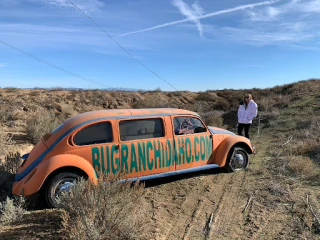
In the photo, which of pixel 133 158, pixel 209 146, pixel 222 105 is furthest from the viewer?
pixel 222 105

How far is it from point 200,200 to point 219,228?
1289 mm

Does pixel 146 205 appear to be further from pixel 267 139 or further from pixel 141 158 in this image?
pixel 267 139

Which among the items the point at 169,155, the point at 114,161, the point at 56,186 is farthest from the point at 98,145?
the point at 169,155

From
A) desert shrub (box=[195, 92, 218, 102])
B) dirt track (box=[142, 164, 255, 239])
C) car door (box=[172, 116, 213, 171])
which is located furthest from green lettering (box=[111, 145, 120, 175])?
desert shrub (box=[195, 92, 218, 102])

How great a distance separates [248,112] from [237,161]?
3.07m

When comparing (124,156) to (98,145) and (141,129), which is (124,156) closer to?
(98,145)

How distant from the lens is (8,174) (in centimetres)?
743

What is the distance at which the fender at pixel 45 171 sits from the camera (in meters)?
6.03

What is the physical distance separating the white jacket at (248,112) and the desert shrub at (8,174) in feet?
22.3

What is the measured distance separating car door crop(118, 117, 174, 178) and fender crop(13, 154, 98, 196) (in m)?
0.76

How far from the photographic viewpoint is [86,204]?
466 centimetres

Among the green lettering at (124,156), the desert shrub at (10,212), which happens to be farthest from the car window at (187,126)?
the desert shrub at (10,212)

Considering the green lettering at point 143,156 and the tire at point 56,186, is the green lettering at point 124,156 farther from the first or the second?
the tire at point 56,186

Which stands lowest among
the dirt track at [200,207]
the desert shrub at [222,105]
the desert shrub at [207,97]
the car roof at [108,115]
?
the dirt track at [200,207]
